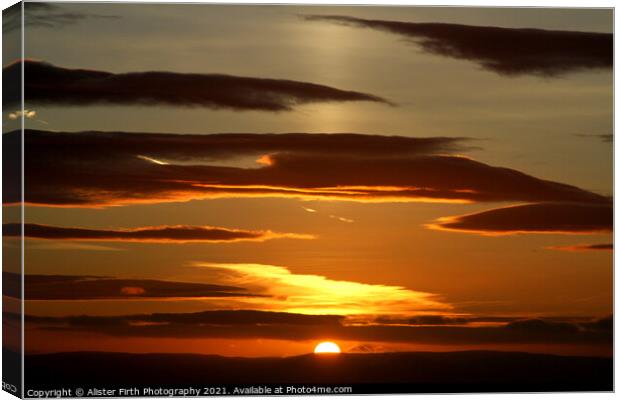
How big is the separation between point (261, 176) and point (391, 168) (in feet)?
2.76

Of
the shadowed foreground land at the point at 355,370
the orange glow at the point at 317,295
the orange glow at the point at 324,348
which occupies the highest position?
the orange glow at the point at 317,295

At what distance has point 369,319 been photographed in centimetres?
900

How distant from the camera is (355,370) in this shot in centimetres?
898

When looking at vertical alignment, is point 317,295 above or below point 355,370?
above

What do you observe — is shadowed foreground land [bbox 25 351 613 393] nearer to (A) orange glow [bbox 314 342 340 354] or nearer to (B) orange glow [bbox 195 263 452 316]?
(A) orange glow [bbox 314 342 340 354]

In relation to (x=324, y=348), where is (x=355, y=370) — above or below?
below

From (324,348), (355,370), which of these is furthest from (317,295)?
(355,370)

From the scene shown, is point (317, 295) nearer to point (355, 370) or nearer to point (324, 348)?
point (324, 348)

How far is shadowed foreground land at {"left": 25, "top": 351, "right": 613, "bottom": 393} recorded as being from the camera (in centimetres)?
877

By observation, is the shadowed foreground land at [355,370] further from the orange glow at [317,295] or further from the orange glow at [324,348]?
the orange glow at [317,295]

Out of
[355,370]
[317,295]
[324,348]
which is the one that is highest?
[317,295]

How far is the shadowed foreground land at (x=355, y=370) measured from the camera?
8773 millimetres

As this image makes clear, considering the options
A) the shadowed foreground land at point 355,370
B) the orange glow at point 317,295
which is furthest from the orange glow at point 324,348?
the orange glow at point 317,295

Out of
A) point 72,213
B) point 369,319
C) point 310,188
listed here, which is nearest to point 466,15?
point 310,188
